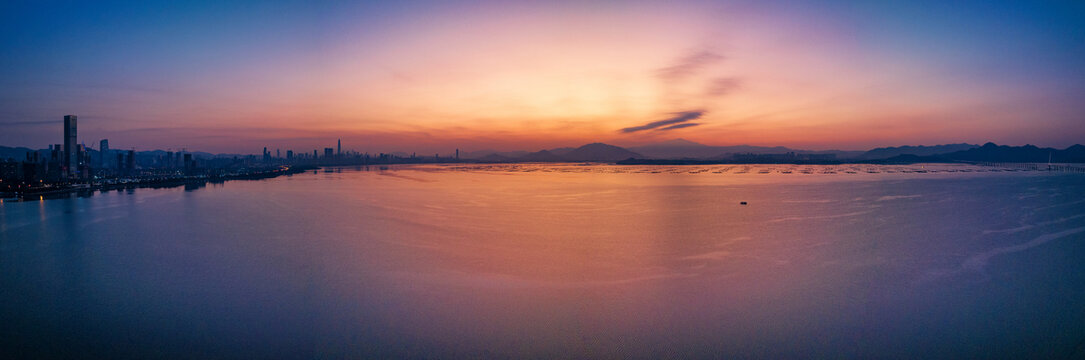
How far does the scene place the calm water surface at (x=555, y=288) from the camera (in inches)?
197

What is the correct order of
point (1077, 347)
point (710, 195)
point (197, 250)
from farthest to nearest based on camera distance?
point (710, 195)
point (197, 250)
point (1077, 347)

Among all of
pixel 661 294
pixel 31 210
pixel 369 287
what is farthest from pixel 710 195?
pixel 31 210

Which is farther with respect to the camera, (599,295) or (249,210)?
(249,210)

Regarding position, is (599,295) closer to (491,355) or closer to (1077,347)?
(491,355)

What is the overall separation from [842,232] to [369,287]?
32.7ft

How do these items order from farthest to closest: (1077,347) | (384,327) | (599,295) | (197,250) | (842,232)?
(842,232) → (197,250) → (599,295) → (384,327) → (1077,347)

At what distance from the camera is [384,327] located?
5.49 metres

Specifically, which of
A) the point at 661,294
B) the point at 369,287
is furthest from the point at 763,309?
the point at 369,287

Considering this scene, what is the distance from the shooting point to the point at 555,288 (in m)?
6.92

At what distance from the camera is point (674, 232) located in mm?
11469

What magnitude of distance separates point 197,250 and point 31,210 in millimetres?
15178

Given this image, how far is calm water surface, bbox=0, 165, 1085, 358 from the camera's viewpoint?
4996 mm

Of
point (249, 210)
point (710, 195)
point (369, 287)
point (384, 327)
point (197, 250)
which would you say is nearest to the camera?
point (384, 327)

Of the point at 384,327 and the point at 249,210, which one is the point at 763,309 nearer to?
the point at 384,327
